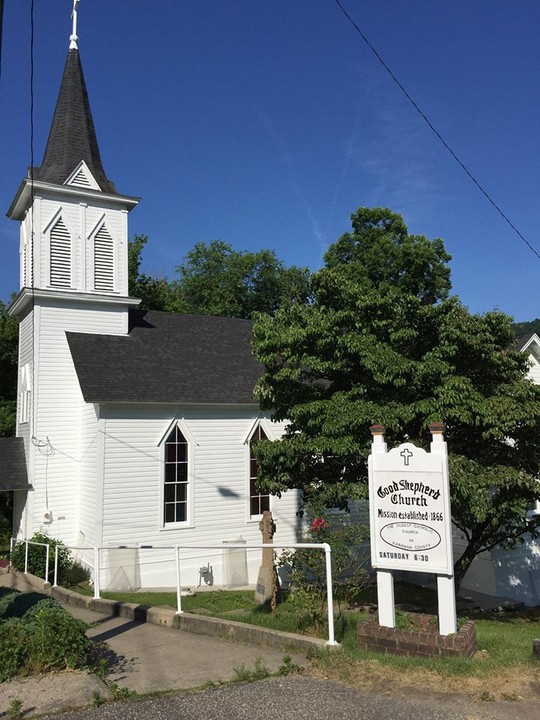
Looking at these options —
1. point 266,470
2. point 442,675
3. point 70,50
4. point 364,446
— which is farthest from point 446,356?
point 70,50

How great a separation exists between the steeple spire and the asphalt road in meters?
19.0

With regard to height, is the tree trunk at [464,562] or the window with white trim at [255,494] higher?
the window with white trim at [255,494]

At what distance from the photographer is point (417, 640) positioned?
6504mm

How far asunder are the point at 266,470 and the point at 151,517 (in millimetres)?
5945

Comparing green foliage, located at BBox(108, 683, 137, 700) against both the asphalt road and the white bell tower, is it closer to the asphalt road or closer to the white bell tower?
the asphalt road

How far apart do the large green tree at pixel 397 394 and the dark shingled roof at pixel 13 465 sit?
9.13 metres

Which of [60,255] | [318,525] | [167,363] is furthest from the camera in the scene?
[60,255]

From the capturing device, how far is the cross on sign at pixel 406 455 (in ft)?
23.8

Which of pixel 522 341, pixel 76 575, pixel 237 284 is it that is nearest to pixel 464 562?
pixel 76 575

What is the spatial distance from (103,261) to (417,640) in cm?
1751

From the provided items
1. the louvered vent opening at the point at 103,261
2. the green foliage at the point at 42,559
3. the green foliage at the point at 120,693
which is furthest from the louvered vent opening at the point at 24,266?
the green foliage at the point at 120,693

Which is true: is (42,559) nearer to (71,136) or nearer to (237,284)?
(71,136)

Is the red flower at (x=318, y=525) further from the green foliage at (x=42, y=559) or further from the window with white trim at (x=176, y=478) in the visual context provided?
the green foliage at (x=42, y=559)

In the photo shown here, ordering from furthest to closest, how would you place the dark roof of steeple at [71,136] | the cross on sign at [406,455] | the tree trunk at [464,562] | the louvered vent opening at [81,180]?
1. the dark roof of steeple at [71,136]
2. the louvered vent opening at [81,180]
3. the tree trunk at [464,562]
4. the cross on sign at [406,455]
